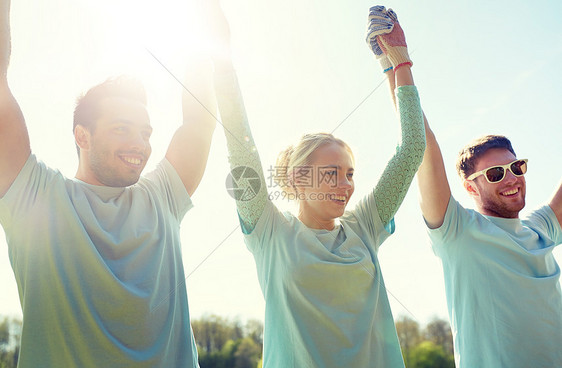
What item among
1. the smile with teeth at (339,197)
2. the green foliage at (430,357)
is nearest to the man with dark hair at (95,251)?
the smile with teeth at (339,197)

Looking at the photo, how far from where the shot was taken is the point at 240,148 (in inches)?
100

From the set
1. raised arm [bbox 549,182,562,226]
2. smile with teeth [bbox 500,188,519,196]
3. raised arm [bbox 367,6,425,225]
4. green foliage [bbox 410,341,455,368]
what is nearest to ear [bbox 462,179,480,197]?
smile with teeth [bbox 500,188,519,196]

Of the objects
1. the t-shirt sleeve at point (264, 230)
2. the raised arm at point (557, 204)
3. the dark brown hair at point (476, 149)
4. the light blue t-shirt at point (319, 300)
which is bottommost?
the light blue t-shirt at point (319, 300)

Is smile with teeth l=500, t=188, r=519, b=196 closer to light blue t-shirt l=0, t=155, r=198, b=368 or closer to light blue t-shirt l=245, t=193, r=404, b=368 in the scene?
light blue t-shirt l=245, t=193, r=404, b=368

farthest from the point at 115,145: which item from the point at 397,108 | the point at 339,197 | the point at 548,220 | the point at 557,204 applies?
the point at 557,204

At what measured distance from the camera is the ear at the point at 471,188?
4.01 meters

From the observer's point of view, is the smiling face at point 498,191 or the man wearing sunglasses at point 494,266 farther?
the smiling face at point 498,191

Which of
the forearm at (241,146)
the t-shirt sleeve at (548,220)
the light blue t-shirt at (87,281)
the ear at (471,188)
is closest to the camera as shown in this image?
the light blue t-shirt at (87,281)

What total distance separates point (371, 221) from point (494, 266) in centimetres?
110

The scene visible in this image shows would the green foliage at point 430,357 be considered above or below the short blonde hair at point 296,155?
below

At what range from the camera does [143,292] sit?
2391mm

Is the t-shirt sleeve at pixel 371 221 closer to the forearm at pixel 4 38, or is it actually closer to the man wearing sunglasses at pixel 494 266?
the man wearing sunglasses at pixel 494 266

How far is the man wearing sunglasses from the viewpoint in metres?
3.12

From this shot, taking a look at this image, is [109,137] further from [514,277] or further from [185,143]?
[514,277]
